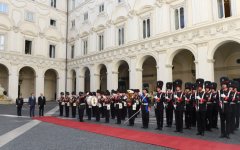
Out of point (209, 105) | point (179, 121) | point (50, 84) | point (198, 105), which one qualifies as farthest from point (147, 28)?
point (50, 84)

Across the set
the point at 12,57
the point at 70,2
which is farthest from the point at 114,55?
the point at 70,2

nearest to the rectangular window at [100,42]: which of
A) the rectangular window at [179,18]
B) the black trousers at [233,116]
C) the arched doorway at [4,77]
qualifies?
the rectangular window at [179,18]

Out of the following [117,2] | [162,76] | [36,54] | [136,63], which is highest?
[117,2]

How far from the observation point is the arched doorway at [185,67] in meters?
24.0

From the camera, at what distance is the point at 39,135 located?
31.6 feet

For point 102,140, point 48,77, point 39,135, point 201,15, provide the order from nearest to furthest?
point 102,140 → point 39,135 → point 201,15 → point 48,77

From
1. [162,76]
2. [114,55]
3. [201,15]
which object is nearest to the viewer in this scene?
[201,15]

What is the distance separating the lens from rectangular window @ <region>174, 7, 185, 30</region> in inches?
810

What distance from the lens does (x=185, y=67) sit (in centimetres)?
2459

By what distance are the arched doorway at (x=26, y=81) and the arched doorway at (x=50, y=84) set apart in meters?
2.23

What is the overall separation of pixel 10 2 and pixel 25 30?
386 centimetres

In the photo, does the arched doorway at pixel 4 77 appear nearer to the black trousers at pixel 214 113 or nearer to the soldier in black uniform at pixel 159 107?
the soldier in black uniform at pixel 159 107

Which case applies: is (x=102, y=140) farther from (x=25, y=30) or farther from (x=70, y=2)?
(x=70, y=2)

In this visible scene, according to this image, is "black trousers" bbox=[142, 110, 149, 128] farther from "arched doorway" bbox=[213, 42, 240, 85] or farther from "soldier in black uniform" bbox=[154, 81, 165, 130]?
"arched doorway" bbox=[213, 42, 240, 85]
